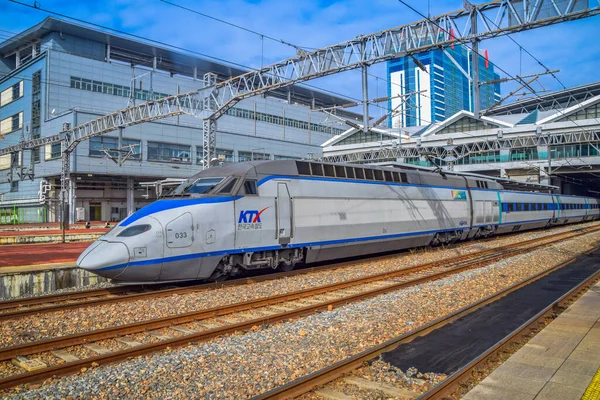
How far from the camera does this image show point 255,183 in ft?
41.8

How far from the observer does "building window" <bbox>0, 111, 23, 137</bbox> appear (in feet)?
179

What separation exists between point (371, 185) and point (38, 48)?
54.1 metres

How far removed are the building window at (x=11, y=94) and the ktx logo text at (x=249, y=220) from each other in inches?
2134

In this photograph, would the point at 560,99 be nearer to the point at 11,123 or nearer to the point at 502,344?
the point at 502,344

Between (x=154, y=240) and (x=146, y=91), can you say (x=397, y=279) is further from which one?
(x=146, y=91)

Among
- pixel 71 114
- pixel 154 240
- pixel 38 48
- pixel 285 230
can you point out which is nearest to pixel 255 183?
pixel 285 230

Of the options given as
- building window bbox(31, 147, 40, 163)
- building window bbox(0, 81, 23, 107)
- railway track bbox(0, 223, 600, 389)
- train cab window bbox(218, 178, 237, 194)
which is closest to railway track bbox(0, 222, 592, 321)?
railway track bbox(0, 223, 600, 389)

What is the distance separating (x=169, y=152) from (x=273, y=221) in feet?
131

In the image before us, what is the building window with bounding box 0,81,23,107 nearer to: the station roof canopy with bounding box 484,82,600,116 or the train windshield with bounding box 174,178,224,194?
the train windshield with bounding box 174,178,224,194

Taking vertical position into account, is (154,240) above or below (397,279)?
above

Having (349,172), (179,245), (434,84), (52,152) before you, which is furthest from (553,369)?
(434,84)

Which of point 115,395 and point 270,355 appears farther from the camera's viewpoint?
point 270,355

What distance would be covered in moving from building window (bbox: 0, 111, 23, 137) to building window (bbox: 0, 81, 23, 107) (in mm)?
2165

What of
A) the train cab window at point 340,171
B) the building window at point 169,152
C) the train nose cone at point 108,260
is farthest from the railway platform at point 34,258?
the building window at point 169,152
